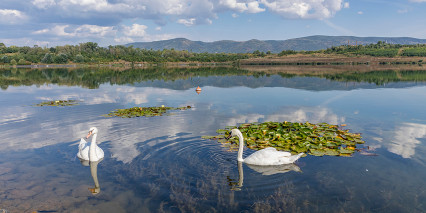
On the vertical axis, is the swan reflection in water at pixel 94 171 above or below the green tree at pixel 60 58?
below

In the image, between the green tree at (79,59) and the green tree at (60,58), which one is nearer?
the green tree at (60,58)

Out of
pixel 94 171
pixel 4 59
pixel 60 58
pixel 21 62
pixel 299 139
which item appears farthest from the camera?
pixel 60 58

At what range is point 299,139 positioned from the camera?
49.7 ft

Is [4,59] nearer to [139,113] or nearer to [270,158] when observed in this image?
[139,113]

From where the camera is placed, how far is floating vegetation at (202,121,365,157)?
45.2 feet

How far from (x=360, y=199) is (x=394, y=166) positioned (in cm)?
387

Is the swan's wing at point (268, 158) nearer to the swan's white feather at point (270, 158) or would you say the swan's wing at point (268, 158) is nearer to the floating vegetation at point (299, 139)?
the swan's white feather at point (270, 158)

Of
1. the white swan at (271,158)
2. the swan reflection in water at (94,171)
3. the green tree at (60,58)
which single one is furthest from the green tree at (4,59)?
the white swan at (271,158)

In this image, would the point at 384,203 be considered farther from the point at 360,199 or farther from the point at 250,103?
the point at 250,103

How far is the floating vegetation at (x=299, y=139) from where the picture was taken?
1378 cm

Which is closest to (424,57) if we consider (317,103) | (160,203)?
(317,103)

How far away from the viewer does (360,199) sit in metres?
9.29

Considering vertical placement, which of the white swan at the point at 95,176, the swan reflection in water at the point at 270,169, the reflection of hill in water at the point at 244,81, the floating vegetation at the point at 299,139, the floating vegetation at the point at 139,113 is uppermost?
the reflection of hill in water at the point at 244,81

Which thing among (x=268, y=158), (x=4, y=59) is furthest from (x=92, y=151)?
(x=4, y=59)
